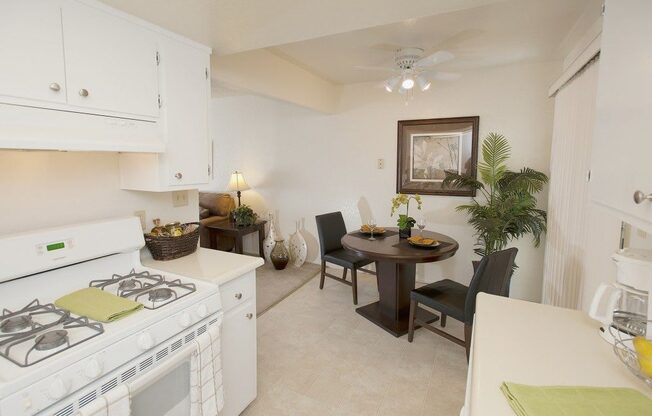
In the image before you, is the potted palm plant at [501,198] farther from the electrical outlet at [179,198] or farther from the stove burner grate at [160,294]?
the stove burner grate at [160,294]

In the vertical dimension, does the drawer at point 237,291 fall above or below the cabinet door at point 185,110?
below

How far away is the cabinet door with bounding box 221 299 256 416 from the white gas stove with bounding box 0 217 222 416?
0.23m

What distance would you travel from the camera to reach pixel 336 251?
150 inches

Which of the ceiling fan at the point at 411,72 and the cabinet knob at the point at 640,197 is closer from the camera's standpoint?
the cabinet knob at the point at 640,197

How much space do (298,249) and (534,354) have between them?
376 cm

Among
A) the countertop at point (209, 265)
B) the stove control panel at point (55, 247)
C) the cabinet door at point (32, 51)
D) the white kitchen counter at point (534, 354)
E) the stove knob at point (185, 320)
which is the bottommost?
the stove knob at point (185, 320)

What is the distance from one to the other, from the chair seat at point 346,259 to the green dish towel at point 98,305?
2280mm

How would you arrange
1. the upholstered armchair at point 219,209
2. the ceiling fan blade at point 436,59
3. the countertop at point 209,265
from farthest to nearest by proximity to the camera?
the upholstered armchair at point 219,209, the ceiling fan blade at point 436,59, the countertop at point 209,265

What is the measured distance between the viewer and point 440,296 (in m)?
2.61

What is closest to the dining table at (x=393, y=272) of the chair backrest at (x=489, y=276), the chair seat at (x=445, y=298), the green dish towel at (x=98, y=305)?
the chair seat at (x=445, y=298)

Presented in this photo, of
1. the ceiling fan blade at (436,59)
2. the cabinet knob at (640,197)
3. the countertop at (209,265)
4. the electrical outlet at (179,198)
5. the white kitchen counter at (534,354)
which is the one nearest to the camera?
the cabinet knob at (640,197)

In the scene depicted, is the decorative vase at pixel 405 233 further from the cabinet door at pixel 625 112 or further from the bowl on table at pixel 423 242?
the cabinet door at pixel 625 112

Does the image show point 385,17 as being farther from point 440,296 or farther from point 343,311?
point 343,311

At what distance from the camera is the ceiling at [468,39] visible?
2.22 metres
